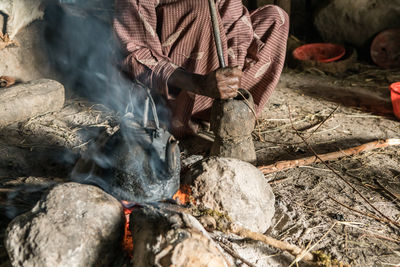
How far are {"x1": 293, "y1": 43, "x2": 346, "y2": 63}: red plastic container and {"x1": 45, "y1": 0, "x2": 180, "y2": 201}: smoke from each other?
121 inches

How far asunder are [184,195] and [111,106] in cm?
219

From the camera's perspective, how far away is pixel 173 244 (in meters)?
1.32

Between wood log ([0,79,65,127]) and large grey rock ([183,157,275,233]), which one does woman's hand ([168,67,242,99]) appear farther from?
wood log ([0,79,65,127])

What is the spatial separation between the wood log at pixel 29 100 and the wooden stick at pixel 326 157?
7.52 feet

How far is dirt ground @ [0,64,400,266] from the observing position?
205cm

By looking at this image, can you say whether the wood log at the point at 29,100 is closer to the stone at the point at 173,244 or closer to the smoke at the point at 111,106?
the smoke at the point at 111,106

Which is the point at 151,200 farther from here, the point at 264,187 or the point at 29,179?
the point at 29,179

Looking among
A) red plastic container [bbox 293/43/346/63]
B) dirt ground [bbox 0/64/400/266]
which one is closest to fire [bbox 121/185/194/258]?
dirt ground [bbox 0/64/400/266]

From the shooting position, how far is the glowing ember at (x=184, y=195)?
6.48 ft

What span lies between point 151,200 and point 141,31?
1.50 meters

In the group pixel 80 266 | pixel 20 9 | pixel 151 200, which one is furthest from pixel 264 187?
pixel 20 9

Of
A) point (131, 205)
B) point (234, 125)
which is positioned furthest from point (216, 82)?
point (131, 205)

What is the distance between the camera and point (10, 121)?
3348 millimetres

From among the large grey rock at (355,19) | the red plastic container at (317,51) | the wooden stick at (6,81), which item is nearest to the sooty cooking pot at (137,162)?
the wooden stick at (6,81)
